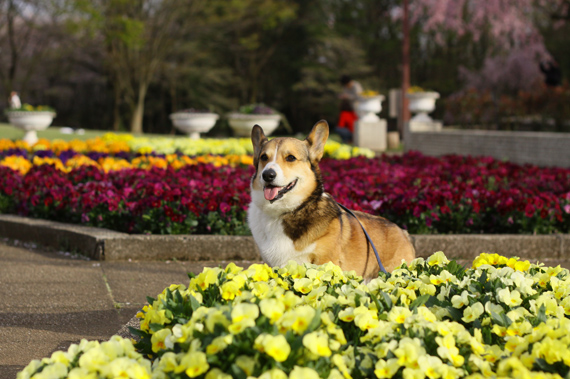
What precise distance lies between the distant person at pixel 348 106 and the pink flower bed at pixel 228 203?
11.2 metres

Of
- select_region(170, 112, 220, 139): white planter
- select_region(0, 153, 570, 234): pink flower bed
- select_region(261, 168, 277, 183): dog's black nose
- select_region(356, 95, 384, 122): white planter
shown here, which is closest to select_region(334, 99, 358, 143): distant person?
select_region(356, 95, 384, 122): white planter

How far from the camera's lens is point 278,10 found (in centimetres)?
3419

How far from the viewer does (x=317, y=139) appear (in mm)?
4180

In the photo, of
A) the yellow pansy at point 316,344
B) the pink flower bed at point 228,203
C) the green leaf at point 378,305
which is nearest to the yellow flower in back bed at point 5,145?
the pink flower bed at point 228,203

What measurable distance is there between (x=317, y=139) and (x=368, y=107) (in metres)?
16.0

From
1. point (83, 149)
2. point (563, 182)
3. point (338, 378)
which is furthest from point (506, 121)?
point (338, 378)

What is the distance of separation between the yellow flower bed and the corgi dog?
24.3 inches

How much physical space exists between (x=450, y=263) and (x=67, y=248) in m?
4.40

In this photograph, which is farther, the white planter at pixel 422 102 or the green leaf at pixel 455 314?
the white planter at pixel 422 102

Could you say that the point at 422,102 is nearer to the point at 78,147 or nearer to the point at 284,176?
the point at 78,147

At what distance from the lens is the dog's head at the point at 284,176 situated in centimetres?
382

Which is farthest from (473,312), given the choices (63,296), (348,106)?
(348,106)

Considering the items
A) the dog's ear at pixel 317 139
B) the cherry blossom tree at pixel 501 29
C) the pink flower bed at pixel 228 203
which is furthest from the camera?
the cherry blossom tree at pixel 501 29

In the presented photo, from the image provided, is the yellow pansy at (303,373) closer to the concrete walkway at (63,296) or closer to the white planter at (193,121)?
the concrete walkway at (63,296)
